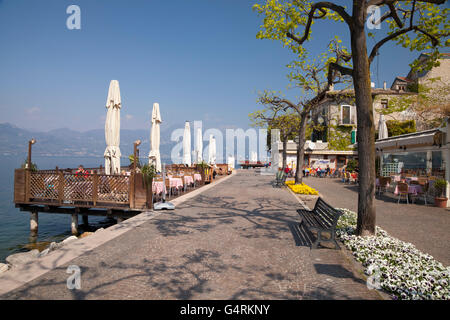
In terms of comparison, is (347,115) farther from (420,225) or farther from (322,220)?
(322,220)

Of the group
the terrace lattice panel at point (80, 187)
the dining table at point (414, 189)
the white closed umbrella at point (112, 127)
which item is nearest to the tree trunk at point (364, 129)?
the terrace lattice panel at point (80, 187)

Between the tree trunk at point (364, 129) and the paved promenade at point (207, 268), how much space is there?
46.4 inches

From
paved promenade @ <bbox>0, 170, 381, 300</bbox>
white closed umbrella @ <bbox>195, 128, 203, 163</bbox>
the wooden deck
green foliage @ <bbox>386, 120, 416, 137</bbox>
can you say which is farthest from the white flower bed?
→ green foliage @ <bbox>386, 120, 416, 137</bbox>

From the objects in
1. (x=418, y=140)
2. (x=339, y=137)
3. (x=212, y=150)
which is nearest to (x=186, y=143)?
(x=212, y=150)

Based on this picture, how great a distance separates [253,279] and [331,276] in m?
1.13

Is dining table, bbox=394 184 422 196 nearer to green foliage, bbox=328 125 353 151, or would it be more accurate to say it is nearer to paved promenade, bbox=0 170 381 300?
paved promenade, bbox=0 170 381 300

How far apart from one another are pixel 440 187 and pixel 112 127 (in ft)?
43.0

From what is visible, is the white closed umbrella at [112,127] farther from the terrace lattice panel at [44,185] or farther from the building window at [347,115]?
the building window at [347,115]

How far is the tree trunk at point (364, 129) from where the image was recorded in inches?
228

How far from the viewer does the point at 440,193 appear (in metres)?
11.0

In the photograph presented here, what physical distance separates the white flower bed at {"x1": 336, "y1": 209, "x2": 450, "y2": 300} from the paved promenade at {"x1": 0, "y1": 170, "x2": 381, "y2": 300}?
1.00 feet
